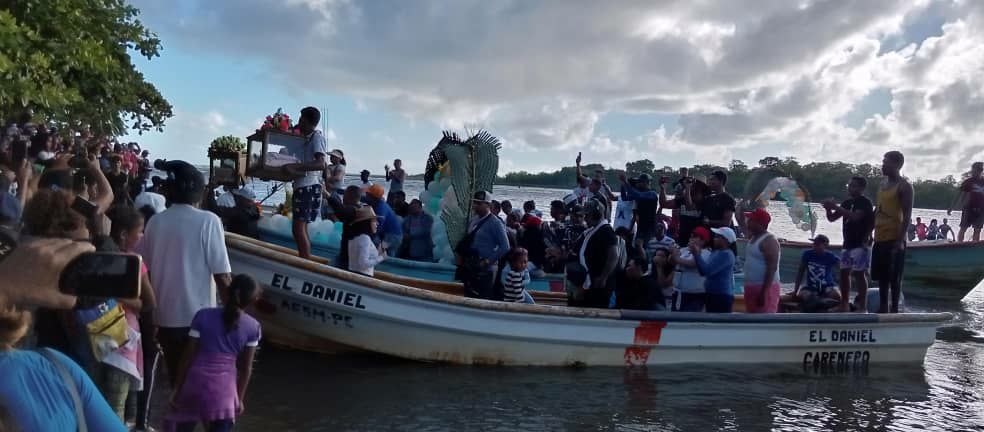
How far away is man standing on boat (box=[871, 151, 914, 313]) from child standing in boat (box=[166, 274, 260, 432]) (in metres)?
7.94

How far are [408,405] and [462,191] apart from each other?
182 inches

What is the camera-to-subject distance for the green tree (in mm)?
12039

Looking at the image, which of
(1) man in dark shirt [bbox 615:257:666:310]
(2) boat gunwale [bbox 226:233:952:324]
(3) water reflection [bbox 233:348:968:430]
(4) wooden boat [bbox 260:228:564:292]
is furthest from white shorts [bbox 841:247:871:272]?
(4) wooden boat [bbox 260:228:564:292]

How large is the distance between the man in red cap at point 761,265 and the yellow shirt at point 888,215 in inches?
64.9

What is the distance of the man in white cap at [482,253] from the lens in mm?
9195

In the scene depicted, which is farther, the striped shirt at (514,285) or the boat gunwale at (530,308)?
the striped shirt at (514,285)

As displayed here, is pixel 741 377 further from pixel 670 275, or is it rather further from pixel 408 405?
pixel 408 405

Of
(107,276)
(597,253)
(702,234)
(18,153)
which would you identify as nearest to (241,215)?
(18,153)

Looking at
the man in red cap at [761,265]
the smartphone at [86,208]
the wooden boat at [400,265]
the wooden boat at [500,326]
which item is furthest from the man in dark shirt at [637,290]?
the smartphone at [86,208]

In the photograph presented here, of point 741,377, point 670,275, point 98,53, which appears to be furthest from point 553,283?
point 98,53

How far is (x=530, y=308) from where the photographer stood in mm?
8391

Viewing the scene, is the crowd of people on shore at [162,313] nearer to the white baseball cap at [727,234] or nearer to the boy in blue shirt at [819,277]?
the white baseball cap at [727,234]

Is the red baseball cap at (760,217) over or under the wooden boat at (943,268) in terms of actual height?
over

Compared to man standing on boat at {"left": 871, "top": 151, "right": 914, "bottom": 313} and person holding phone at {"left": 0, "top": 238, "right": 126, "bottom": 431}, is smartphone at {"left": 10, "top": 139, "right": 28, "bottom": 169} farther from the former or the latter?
man standing on boat at {"left": 871, "top": 151, "right": 914, "bottom": 313}
